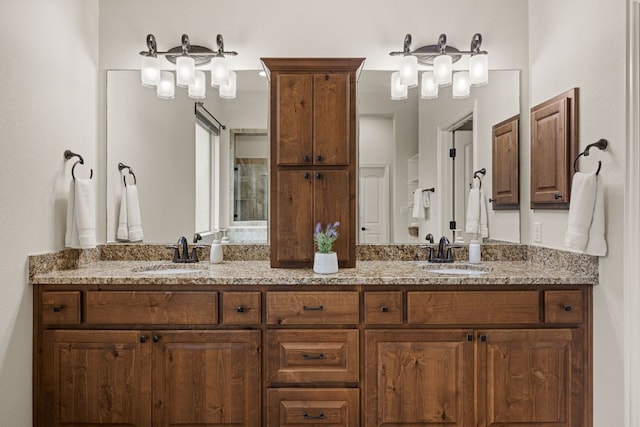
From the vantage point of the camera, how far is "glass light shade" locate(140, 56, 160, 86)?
2.53 m

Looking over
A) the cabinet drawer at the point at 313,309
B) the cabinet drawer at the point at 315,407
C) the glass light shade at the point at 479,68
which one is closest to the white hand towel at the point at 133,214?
the cabinet drawer at the point at 313,309

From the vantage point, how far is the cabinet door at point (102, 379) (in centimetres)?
200

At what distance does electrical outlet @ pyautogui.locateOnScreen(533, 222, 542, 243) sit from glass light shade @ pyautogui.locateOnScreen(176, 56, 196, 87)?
225 centimetres

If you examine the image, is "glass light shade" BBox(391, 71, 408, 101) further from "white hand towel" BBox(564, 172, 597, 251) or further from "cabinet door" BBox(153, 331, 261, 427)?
"cabinet door" BBox(153, 331, 261, 427)

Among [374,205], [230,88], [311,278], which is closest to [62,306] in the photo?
[311,278]

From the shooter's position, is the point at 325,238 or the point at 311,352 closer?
the point at 311,352

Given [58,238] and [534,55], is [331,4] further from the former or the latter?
[58,238]

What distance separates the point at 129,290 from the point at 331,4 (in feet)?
6.63

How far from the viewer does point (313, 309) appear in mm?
2004

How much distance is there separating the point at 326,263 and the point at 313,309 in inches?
9.7

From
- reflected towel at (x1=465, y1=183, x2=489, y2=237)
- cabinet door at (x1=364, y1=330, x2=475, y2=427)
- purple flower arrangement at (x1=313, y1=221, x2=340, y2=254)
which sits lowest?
cabinet door at (x1=364, y1=330, x2=475, y2=427)

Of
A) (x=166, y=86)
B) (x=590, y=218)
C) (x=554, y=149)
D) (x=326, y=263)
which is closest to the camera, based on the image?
(x=590, y=218)

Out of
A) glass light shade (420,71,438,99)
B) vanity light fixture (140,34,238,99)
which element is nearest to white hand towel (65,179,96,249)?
vanity light fixture (140,34,238,99)

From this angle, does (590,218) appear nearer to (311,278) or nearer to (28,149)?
(311,278)
